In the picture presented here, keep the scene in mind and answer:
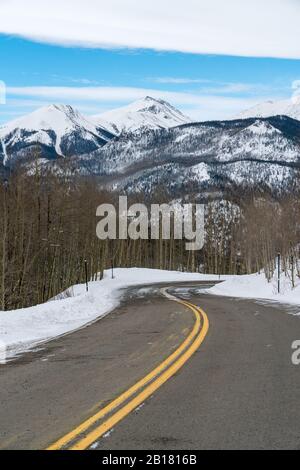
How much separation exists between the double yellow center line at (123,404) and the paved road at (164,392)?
0.10m

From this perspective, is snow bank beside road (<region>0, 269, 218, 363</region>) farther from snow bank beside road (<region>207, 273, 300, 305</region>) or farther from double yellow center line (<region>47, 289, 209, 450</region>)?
snow bank beside road (<region>207, 273, 300, 305</region>)

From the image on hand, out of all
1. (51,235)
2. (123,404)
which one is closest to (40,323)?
(123,404)

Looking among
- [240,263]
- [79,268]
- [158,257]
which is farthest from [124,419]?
[240,263]

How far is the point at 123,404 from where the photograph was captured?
6371mm

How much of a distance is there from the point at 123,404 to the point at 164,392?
0.75 m

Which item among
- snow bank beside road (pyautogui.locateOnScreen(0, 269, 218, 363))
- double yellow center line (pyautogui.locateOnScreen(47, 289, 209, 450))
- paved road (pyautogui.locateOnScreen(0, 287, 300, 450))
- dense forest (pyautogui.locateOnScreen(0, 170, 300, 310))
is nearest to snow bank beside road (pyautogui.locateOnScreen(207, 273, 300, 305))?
dense forest (pyautogui.locateOnScreen(0, 170, 300, 310))

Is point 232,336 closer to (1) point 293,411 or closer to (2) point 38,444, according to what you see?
(1) point 293,411

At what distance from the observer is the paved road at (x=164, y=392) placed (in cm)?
519

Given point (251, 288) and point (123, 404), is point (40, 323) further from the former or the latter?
point (251, 288)

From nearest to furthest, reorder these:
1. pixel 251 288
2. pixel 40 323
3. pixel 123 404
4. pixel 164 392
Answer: pixel 123 404 → pixel 164 392 → pixel 40 323 → pixel 251 288

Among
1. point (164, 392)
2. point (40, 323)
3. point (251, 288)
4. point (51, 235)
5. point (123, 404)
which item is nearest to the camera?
point (123, 404)

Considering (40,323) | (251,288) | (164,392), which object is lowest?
(251,288)

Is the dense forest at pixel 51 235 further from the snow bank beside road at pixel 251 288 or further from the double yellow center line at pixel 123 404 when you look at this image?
the double yellow center line at pixel 123 404
